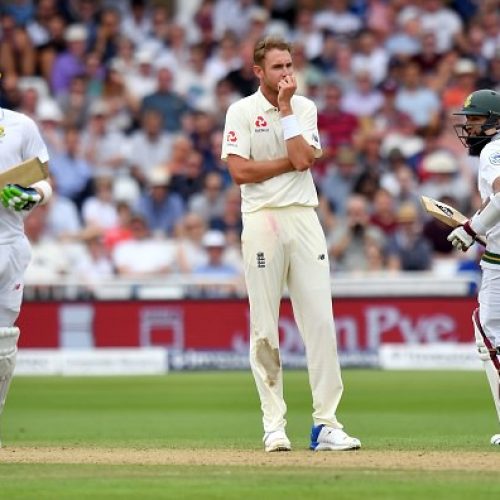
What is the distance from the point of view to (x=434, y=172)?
16125 millimetres

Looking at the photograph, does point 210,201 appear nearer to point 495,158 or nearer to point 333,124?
point 333,124

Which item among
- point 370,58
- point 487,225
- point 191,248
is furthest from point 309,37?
point 487,225

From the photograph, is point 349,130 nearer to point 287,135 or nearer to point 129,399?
point 129,399

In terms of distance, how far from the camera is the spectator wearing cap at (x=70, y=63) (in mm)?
18312

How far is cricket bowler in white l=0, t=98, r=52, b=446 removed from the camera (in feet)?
25.7

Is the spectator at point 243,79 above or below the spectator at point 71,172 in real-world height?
above

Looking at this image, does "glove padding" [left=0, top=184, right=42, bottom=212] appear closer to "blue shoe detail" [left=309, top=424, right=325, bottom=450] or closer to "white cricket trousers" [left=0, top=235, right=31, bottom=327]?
"white cricket trousers" [left=0, top=235, right=31, bottom=327]

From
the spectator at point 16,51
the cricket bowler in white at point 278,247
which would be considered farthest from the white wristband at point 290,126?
the spectator at point 16,51

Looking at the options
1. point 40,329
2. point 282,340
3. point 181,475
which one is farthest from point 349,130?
point 181,475

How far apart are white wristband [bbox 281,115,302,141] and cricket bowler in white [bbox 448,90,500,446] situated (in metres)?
0.97

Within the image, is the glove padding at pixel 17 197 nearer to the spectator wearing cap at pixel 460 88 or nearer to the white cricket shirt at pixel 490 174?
the white cricket shirt at pixel 490 174

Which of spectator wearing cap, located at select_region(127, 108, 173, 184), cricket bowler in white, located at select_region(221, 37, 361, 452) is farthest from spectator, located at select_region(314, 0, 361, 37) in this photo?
cricket bowler in white, located at select_region(221, 37, 361, 452)

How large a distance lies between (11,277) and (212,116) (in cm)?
998

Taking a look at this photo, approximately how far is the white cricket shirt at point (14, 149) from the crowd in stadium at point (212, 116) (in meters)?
7.47
